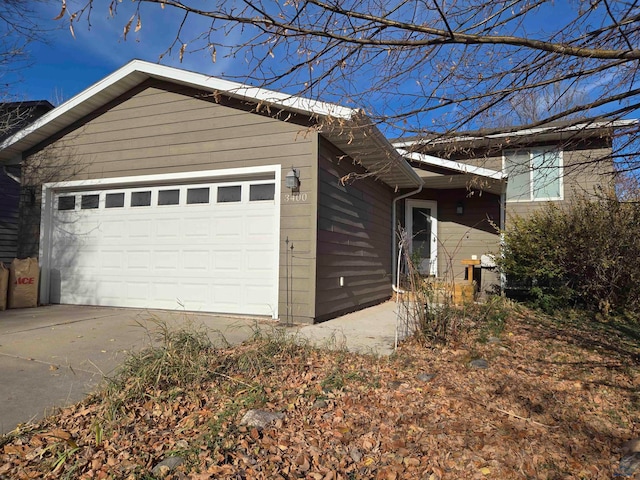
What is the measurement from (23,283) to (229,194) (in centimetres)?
404

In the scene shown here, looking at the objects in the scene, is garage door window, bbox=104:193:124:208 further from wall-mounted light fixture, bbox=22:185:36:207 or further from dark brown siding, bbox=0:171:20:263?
dark brown siding, bbox=0:171:20:263

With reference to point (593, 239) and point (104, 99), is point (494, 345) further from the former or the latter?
point (104, 99)

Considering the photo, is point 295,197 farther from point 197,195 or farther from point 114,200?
point 114,200

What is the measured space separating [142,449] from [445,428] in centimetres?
197

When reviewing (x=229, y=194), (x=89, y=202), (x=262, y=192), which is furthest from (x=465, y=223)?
(x=89, y=202)

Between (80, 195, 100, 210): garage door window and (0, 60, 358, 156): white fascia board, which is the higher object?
(0, 60, 358, 156): white fascia board

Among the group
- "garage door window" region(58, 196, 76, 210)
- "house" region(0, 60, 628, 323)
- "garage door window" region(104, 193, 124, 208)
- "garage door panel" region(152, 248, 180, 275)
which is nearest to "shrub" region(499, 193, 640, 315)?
"house" region(0, 60, 628, 323)

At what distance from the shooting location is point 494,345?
496 centimetres

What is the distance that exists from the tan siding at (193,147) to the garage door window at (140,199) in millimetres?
380

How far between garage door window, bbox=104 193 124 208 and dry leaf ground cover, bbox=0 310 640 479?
4580 mm

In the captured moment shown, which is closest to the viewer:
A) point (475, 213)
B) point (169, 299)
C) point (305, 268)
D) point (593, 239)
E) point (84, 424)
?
point (84, 424)

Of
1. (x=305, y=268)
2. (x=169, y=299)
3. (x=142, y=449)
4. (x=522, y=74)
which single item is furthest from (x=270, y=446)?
(x=169, y=299)

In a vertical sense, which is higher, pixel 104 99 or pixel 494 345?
pixel 104 99

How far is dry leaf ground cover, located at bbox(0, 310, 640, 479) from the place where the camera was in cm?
249
